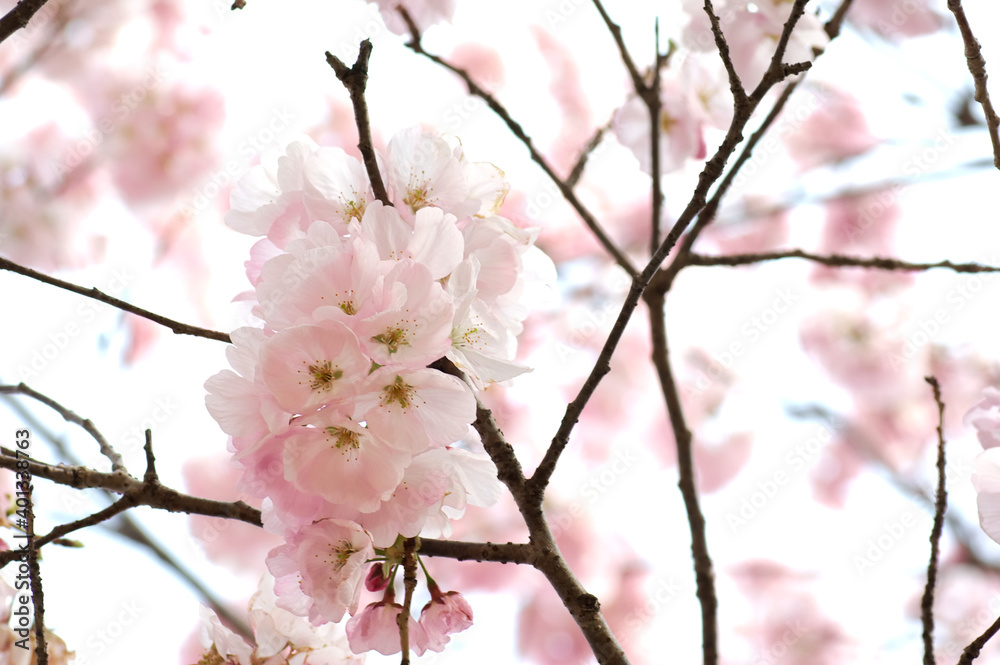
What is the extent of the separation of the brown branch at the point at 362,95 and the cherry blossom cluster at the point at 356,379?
1cm

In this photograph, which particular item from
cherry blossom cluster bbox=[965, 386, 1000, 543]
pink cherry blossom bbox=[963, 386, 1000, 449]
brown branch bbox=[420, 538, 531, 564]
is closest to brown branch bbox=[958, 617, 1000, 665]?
cherry blossom cluster bbox=[965, 386, 1000, 543]

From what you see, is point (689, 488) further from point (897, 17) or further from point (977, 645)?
point (897, 17)

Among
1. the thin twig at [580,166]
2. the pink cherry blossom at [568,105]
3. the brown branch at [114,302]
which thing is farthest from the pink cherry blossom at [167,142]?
the brown branch at [114,302]

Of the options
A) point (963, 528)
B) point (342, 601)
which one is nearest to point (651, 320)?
point (342, 601)

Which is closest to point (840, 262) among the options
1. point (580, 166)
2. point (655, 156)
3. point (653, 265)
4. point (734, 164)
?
point (734, 164)

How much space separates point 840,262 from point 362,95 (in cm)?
68

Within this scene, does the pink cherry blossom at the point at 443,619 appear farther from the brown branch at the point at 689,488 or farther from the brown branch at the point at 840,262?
the brown branch at the point at 840,262

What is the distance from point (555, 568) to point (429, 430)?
0.49 feet

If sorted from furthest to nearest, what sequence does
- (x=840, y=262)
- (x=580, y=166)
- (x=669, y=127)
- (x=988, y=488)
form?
(x=669, y=127) → (x=580, y=166) → (x=840, y=262) → (x=988, y=488)

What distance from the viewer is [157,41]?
232cm

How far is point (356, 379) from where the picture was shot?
52 cm

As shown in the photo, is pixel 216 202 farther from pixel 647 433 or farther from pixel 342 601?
pixel 342 601

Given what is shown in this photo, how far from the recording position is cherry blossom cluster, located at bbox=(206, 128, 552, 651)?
1.70 feet

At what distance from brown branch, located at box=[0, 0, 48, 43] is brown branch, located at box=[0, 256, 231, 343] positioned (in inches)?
6.6
